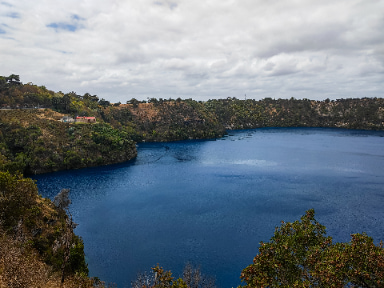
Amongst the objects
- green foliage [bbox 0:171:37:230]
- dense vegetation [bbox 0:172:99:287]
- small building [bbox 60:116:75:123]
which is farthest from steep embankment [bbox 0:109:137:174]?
dense vegetation [bbox 0:172:99:287]

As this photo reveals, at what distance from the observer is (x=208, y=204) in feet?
227

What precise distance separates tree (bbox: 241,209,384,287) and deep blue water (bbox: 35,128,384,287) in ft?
58.6

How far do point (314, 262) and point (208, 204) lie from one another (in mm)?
48672

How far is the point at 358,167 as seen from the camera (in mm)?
107500

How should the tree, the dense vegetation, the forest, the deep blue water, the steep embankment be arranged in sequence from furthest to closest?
the steep embankment → the deep blue water → the dense vegetation → the forest → the tree

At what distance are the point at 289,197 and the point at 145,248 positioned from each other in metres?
44.9

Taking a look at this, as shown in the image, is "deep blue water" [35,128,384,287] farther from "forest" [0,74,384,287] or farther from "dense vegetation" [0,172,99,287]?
"dense vegetation" [0,172,99,287]

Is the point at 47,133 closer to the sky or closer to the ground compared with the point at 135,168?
closer to the sky

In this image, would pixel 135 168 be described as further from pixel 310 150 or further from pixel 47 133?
pixel 310 150

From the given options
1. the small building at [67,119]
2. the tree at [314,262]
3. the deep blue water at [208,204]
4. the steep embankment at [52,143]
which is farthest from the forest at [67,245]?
the small building at [67,119]

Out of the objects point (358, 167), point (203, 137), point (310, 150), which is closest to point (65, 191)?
point (358, 167)

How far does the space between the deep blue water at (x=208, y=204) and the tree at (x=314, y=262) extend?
58.6 ft

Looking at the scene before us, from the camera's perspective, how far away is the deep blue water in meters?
45.4

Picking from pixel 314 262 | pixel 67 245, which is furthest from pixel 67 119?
pixel 314 262
